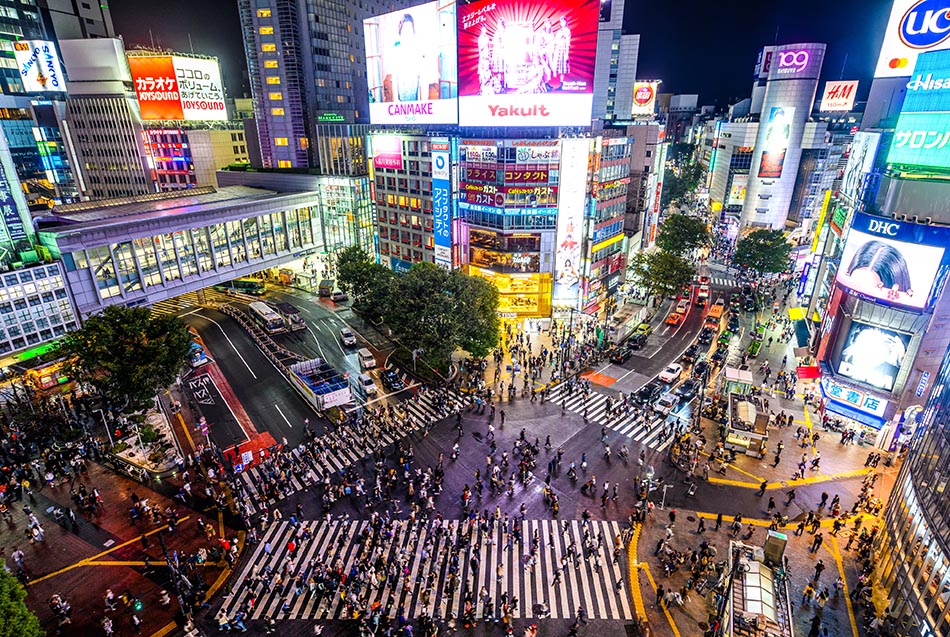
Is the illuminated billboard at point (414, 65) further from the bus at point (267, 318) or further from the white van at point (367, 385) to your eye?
the white van at point (367, 385)

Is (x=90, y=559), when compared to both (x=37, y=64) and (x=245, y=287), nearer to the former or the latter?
(x=245, y=287)

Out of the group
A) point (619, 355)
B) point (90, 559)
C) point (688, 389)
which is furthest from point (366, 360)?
point (688, 389)

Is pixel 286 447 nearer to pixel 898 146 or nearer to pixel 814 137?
pixel 898 146

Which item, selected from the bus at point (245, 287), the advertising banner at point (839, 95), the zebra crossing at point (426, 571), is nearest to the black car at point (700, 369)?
the zebra crossing at point (426, 571)

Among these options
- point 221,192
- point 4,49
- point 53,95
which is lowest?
point 221,192

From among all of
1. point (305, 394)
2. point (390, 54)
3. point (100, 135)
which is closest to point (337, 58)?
point (390, 54)

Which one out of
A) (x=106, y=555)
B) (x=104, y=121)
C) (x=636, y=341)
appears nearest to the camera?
(x=106, y=555)

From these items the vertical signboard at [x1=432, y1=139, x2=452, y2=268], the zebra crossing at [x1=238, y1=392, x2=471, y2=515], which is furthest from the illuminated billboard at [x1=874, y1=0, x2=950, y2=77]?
the zebra crossing at [x1=238, y1=392, x2=471, y2=515]
